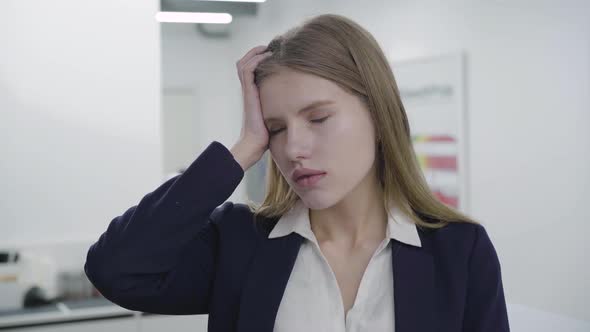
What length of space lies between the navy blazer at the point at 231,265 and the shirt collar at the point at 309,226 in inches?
0.5

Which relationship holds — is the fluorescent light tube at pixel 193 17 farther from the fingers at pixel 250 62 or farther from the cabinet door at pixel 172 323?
the fingers at pixel 250 62

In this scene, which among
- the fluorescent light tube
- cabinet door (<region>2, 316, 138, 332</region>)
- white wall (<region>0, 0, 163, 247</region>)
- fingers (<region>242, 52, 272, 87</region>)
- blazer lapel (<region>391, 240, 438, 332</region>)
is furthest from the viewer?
the fluorescent light tube

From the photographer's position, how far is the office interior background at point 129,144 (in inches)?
132

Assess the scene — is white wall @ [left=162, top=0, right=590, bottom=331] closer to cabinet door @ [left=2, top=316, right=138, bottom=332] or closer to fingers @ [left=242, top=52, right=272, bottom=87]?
cabinet door @ [left=2, top=316, right=138, bottom=332]

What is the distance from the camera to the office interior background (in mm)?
3350

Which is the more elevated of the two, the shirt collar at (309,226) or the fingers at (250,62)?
the fingers at (250,62)

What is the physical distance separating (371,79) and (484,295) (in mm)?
429

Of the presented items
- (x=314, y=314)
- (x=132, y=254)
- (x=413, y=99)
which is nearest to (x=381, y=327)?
(x=314, y=314)

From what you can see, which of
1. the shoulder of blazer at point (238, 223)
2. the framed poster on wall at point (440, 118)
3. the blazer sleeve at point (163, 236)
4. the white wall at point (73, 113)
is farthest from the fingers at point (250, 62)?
the framed poster on wall at point (440, 118)

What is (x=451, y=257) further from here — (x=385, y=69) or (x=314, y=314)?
(x=385, y=69)

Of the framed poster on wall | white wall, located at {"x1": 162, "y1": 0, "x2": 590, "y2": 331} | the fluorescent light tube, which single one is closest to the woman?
white wall, located at {"x1": 162, "y1": 0, "x2": 590, "y2": 331}

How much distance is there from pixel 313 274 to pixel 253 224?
0.17 m

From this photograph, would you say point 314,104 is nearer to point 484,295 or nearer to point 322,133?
point 322,133

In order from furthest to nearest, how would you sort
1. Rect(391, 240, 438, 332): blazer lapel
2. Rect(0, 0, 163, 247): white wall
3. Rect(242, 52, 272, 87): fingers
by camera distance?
Rect(0, 0, 163, 247): white wall → Rect(242, 52, 272, 87): fingers → Rect(391, 240, 438, 332): blazer lapel
